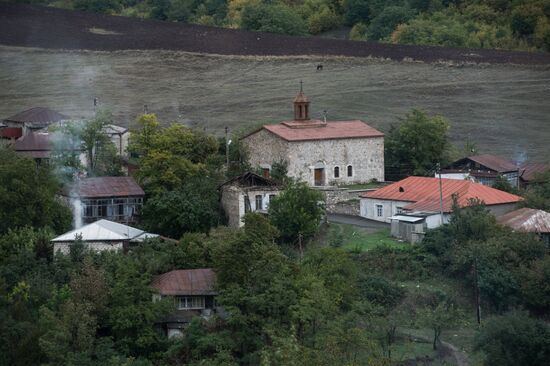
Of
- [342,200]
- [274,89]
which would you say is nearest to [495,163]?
[342,200]

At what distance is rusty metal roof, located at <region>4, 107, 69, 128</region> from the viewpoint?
55.2 metres

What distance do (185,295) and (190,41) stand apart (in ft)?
141

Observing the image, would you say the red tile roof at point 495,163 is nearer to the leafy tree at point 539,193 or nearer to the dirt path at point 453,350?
the leafy tree at point 539,193

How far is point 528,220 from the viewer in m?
44.2

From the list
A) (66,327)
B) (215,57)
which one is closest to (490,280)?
(66,327)

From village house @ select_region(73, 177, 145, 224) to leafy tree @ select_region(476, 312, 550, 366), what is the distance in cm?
1321

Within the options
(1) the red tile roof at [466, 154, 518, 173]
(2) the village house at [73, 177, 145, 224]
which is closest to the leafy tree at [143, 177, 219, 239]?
(2) the village house at [73, 177, 145, 224]

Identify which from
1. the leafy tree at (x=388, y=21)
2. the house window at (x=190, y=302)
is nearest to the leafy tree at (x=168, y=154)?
the house window at (x=190, y=302)

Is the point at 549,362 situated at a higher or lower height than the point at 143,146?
lower

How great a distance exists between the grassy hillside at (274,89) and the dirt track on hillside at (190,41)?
144 centimetres

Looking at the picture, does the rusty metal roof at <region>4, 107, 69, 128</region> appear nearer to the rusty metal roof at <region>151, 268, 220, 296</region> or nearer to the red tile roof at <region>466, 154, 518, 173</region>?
the red tile roof at <region>466, 154, 518, 173</region>

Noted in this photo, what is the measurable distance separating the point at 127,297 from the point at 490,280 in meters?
10.1

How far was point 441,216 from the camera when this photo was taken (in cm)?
4472

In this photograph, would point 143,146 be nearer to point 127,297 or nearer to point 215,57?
point 127,297
